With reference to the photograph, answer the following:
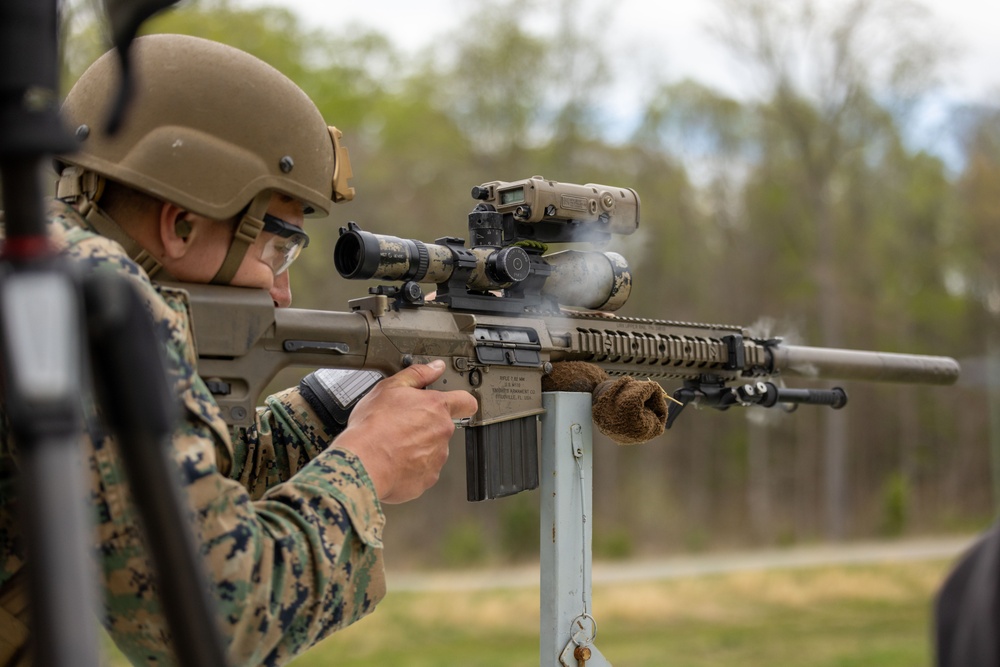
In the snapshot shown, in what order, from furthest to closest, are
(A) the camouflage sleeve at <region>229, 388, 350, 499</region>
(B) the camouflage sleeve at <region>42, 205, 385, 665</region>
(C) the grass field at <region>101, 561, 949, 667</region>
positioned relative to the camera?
(C) the grass field at <region>101, 561, 949, 667</region> → (A) the camouflage sleeve at <region>229, 388, 350, 499</region> → (B) the camouflage sleeve at <region>42, 205, 385, 665</region>

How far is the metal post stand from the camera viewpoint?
11.6 feet

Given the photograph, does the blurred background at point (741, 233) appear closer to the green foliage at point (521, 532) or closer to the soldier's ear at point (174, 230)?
the green foliage at point (521, 532)

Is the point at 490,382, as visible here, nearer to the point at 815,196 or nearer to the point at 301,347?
the point at 301,347

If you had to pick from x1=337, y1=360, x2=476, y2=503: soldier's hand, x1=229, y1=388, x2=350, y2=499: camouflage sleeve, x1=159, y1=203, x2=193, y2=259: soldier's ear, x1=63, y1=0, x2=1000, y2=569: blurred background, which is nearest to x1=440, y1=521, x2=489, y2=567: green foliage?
x1=63, y1=0, x2=1000, y2=569: blurred background

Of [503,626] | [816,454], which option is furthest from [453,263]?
[816,454]

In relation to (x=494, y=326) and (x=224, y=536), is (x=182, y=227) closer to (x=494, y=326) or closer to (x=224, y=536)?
(x=224, y=536)

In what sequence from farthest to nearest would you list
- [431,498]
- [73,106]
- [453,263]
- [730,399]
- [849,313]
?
[849,313] < [431,498] < [730,399] < [453,263] < [73,106]

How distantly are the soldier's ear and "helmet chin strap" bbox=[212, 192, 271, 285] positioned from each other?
13 cm

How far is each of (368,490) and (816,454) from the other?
29557 mm

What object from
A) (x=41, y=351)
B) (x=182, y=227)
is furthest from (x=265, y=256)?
(x=41, y=351)

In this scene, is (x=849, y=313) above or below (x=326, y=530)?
above

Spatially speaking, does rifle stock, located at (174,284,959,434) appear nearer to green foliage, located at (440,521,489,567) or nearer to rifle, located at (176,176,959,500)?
rifle, located at (176,176,959,500)

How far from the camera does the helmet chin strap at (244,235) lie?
2855 mm

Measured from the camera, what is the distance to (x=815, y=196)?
24547 mm
